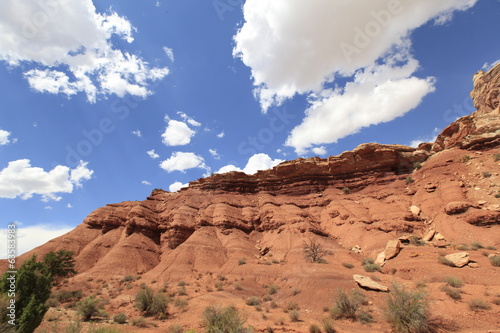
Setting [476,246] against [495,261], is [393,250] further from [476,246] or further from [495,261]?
[495,261]

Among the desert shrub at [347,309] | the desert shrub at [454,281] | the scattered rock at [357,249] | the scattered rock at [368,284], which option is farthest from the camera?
the scattered rock at [357,249]

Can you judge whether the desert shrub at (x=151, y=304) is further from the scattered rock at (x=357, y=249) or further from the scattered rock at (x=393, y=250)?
the scattered rock at (x=357, y=249)

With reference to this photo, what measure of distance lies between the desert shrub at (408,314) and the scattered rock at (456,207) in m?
19.5

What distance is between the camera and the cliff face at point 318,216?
910 inches

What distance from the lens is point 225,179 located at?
46.0 meters

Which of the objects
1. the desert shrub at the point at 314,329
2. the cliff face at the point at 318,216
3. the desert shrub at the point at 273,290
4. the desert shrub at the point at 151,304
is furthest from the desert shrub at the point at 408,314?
the desert shrub at the point at 151,304

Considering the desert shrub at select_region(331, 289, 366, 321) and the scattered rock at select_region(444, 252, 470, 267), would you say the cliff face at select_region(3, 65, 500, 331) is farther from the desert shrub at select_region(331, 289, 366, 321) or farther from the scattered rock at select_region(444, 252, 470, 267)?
the desert shrub at select_region(331, 289, 366, 321)

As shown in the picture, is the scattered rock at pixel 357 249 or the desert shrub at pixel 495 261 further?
the scattered rock at pixel 357 249

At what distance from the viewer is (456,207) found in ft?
81.1

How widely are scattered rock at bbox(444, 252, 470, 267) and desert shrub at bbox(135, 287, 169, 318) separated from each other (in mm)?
19245

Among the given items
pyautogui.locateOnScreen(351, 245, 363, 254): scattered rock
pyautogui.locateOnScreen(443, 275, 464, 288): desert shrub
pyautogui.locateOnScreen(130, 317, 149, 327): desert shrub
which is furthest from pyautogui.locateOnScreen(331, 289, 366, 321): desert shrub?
pyautogui.locateOnScreen(351, 245, 363, 254): scattered rock

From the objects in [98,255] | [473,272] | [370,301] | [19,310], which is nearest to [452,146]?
[473,272]

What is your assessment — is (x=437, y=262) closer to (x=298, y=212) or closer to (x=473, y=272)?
(x=473, y=272)

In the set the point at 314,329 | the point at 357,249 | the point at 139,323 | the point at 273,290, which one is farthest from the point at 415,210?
the point at 139,323
